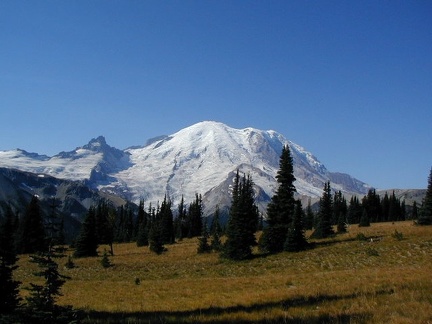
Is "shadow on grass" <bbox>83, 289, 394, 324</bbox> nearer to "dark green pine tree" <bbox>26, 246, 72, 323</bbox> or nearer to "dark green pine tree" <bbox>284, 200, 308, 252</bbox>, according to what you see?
"dark green pine tree" <bbox>26, 246, 72, 323</bbox>

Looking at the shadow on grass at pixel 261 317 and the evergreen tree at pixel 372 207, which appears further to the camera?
the evergreen tree at pixel 372 207

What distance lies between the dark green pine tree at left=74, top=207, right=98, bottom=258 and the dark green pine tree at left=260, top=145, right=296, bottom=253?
36.9 metres

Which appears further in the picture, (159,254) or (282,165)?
(159,254)

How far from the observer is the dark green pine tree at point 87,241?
72725mm

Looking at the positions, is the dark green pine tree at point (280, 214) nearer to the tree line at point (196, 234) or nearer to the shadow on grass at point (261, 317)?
the tree line at point (196, 234)

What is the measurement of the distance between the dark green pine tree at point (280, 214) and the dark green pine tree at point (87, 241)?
36.9 meters

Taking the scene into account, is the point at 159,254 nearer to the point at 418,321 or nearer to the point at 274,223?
the point at 274,223

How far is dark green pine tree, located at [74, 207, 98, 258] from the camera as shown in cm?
7272

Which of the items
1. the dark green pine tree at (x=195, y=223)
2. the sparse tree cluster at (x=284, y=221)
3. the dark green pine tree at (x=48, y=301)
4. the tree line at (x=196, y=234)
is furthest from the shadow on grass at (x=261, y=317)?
the dark green pine tree at (x=195, y=223)

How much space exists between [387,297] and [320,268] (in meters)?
20.8

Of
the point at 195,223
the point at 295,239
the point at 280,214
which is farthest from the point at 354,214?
the point at 295,239

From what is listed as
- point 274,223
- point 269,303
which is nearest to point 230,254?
point 274,223

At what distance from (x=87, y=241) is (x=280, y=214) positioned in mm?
40066

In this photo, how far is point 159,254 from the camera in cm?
6706
